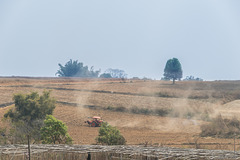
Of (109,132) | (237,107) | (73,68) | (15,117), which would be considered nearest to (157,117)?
(237,107)

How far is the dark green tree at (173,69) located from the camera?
10259 cm

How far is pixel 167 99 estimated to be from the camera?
63.8 metres

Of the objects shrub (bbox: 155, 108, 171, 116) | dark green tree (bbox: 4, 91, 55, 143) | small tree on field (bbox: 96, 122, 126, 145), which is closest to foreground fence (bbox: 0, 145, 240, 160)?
small tree on field (bbox: 96, 122, 126, 145)

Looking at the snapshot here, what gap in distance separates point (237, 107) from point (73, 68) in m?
90.5

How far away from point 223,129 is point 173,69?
6505cm

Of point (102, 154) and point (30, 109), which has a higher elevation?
point (30, 109)

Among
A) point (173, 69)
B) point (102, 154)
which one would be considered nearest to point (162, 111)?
point (102, 154)

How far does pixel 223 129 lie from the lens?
3909cm

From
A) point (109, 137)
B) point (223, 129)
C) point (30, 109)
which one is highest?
point (30, 109)

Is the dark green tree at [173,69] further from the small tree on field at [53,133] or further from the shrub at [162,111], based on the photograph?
the small tree on field at [53,133]

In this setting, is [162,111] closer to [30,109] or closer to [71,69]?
[30,109]

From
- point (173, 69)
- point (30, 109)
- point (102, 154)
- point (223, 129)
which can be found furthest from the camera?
point (173, 69)

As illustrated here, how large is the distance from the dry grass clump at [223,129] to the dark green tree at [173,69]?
6100 cm

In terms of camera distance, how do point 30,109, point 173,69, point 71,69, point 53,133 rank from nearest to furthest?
point 53,133 < point 30,109 < point 173,69 < point 71,69
